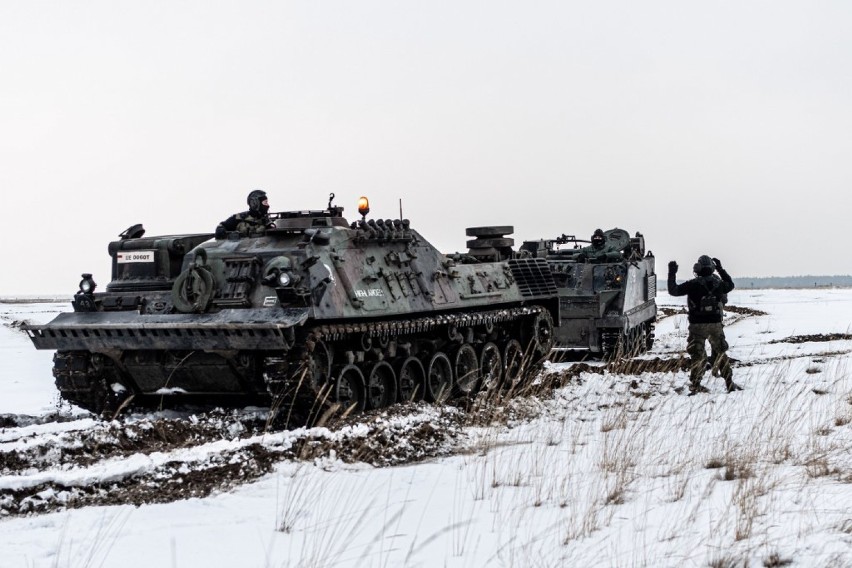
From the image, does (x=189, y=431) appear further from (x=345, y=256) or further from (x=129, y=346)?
(x=345, y=256)

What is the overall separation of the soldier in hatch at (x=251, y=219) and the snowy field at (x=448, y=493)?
10.0 ft

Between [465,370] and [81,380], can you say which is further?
[465,370]

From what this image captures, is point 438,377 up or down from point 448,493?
up

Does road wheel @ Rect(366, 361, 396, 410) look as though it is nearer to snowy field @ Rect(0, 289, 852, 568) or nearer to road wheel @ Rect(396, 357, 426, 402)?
road wheel @ Rect(396, 357, 426, 402)

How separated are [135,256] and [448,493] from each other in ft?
23.8

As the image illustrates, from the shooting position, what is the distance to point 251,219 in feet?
47.2

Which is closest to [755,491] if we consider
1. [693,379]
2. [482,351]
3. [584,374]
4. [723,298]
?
[693,379]

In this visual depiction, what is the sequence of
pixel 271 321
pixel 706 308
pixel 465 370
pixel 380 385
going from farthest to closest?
1. pixel 465 370
2. pixel 706 308
3. pixel 380 385
4. pixel 271 321

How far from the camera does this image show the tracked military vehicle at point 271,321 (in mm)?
12047

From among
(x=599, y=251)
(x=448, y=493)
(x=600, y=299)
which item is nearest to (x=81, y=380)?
(x=448, y=493)

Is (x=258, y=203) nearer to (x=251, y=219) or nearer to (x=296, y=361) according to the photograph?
(x=251, y=219)

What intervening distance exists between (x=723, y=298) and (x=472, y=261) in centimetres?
421

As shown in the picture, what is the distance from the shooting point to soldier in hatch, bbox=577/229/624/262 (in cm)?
2305

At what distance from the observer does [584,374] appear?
1808 cm
